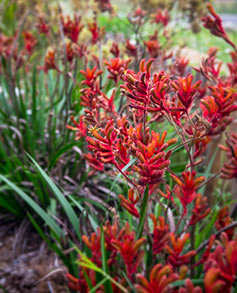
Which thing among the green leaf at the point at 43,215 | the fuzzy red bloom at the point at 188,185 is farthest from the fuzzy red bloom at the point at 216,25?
the green leaf at the point at 43,215

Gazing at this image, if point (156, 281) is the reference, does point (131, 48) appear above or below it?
above

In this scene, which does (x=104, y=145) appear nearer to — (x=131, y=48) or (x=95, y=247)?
(x=95, y=247)

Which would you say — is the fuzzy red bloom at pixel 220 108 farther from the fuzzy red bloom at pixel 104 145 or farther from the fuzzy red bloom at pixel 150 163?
the fuzzy red bloom at pixel 104 145

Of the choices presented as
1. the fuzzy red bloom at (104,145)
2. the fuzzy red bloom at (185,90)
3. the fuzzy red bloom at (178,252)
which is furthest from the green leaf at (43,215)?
the fuzzy red bloom at (185,90)

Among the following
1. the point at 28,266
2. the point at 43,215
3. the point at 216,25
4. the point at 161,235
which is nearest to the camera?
the point at 161,235

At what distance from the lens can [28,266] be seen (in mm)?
1632

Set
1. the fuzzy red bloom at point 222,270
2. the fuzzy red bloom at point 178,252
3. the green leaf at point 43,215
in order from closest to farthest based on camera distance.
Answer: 1. the fuzzy red bloom at point 222,270
2. the fuzzy red bloom at point 178,252
3. the green leaf at point 43,215

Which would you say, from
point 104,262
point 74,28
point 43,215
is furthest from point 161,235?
point 74,28

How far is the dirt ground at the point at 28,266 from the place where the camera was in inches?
58.7

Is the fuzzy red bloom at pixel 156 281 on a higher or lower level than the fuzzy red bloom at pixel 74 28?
lower

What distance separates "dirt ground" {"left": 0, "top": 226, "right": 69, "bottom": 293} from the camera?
1.49 meters

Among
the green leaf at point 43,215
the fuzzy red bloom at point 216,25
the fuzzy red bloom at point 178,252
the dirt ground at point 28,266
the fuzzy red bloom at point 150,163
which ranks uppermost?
the fuzzy red bloom at point 216,25

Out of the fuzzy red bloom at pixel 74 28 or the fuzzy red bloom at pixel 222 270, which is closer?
the fuzzy red bloom at pixel 222 270

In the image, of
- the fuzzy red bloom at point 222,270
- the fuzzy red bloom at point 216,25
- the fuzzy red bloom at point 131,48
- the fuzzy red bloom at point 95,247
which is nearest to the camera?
the fuzzy red bloom at point 222,270
